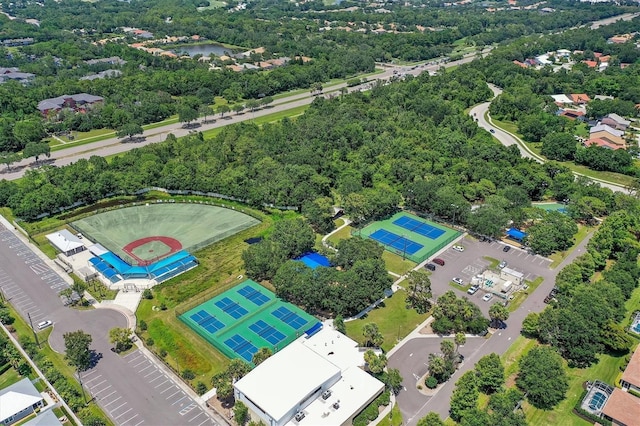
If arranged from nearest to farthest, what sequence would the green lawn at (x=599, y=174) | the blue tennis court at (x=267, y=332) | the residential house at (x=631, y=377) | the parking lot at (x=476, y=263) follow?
the residential house at (x=631, y=377) < the blue tennis court at (x=267, y=332) < the parking lot at (x=476, y=263) < the green lawn at (x=599, y=174)

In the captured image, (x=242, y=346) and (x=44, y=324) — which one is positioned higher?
(x=44, y=324)

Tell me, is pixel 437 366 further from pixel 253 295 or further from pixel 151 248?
pixel 151 248

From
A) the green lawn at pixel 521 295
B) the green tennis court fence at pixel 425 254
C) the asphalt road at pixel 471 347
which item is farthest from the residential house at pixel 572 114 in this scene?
the green lawn at pixel 521 295

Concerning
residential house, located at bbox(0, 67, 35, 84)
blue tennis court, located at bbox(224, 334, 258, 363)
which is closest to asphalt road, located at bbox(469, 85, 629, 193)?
blue tennis court, located at bbox(224, 334, 258, 363)

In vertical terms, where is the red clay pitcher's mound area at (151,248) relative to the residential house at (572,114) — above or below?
above

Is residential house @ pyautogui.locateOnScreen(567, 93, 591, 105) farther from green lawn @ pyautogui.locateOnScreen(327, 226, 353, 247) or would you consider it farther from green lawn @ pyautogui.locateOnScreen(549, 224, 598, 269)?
green lawn @ pyautogui.locateOnScreen(327, 226, 353, 247)

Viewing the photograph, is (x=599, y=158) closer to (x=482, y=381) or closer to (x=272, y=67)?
(x=482, y=381)

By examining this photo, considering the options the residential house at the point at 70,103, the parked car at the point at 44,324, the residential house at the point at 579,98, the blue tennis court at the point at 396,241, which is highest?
the residential house at the point at 70,103

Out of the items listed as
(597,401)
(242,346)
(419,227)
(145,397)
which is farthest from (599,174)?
(145,397)

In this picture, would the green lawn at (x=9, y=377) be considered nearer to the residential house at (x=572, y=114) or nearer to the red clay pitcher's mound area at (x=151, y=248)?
the red clay pitcher's mound area at (x=151, y=248)
